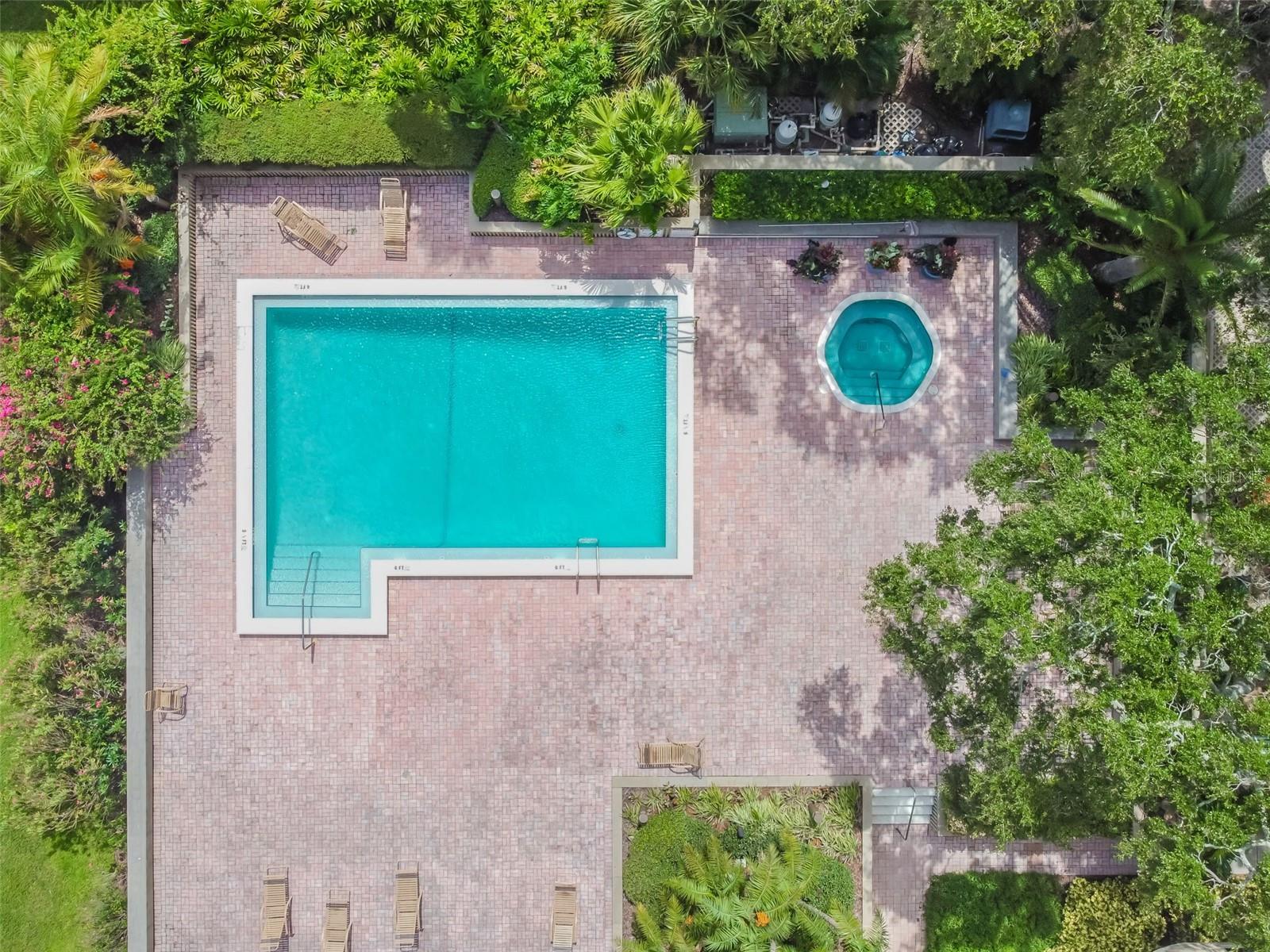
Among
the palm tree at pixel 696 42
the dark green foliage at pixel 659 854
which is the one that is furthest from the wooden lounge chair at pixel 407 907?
the palm tree at pixel 696 42

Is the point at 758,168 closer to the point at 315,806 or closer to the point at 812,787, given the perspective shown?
the point at 812,787

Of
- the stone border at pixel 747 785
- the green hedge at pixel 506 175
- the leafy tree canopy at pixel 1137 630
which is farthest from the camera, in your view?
the stone border at pixel 747 785

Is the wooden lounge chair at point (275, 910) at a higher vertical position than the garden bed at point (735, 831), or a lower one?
lower

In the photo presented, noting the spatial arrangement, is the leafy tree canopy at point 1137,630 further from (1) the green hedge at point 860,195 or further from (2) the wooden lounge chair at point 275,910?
(2) the wooden lounge chair at point 275,910

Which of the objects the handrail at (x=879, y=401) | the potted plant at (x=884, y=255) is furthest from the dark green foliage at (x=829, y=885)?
the potted plant at (x=884, y=255)

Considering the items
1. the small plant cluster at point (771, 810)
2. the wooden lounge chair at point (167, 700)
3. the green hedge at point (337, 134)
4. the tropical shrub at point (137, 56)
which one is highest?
the tropical shrub at point (137, 56)

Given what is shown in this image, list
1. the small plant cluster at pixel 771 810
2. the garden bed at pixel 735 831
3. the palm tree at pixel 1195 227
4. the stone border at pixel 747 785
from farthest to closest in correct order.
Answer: the stone border at pixel 747 785
the small plant cluster at pixel 771 810
the garden bed at pixel 735 831
the palm tree at pixel 1195 227

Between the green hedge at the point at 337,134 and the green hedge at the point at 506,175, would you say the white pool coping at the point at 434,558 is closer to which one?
the green hedge at the point at 506,175

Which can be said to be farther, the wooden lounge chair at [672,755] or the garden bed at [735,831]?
the wooden lounge chair at [672,755]
